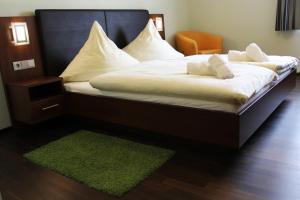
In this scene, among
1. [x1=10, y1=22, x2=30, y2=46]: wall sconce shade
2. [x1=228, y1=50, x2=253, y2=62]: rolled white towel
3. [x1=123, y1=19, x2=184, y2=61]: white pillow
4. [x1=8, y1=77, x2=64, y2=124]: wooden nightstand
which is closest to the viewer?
[x1=8, y1=77, x2=64, y2=124]: wooden nightstand

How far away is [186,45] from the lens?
5008 mm

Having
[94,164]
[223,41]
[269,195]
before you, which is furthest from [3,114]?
[223,41]

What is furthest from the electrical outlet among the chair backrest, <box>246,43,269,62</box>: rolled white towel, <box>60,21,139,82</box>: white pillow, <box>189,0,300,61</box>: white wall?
<box>189,0,300,61</box>: white wall

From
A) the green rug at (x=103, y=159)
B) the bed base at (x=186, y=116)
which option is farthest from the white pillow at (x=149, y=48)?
the green rug at (x=103, y=159)

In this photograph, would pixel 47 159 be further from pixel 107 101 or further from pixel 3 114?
pixel 3 114

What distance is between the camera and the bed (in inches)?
82.4

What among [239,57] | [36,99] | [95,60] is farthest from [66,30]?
[239,57]

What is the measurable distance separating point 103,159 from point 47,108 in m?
0.99

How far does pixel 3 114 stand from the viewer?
2969mm

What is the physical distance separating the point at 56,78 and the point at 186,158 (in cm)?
166

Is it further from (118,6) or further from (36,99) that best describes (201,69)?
(118,6)

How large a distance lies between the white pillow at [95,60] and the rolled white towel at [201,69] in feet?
3.29

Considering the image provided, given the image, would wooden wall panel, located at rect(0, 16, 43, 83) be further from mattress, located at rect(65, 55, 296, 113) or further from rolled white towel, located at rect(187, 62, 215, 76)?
rolled white towel, located at rect(187, 62, 215, 76)

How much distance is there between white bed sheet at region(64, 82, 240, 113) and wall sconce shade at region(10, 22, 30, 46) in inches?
24.4
